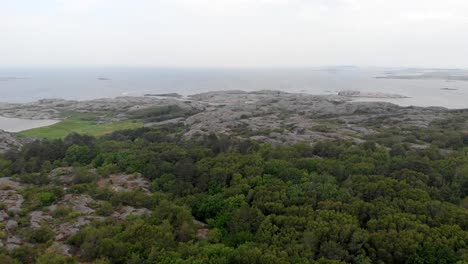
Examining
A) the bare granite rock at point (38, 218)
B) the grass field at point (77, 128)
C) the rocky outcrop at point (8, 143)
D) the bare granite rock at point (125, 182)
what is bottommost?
Answer: the grass field at point (77, 128)

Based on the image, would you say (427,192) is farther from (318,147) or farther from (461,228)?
(318,147)

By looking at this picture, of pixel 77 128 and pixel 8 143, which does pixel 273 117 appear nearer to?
pixel 77 128

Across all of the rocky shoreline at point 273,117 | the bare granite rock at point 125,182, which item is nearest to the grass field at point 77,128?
the rocky shoreline at point 273,117

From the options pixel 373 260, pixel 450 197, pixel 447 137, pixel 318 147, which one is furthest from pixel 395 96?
pixel 373 260

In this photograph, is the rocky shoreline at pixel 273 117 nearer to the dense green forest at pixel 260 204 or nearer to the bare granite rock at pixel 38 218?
the dense green forest at pixel 260 204

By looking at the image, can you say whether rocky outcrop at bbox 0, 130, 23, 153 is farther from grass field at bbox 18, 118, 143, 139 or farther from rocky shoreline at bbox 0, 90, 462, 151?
grass field at bbox 18, 118, 143, 139

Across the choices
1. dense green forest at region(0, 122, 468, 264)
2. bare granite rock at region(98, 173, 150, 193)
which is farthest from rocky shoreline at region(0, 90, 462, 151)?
bare granite rock at region(98, 173, 150, 193)
